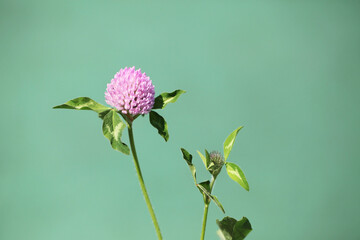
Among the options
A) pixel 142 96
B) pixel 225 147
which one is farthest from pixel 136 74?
pixel 225 147

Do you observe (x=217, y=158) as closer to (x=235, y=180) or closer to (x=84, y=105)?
(x=235, y=180)

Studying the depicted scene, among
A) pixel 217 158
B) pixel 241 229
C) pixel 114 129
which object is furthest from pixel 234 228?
pixel 114 129

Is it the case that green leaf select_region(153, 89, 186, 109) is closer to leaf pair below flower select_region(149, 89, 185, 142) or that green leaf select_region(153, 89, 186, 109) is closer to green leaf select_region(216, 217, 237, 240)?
leaf pair below flower select_region(149, 89, 185, 142)

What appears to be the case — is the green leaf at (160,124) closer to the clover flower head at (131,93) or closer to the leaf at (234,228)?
the clover flower head at (131,93)

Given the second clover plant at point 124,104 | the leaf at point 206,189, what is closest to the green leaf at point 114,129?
the second clover plant at point 124,104

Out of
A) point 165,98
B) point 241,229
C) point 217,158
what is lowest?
point 241,229

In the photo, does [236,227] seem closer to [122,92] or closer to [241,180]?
[241,180]
